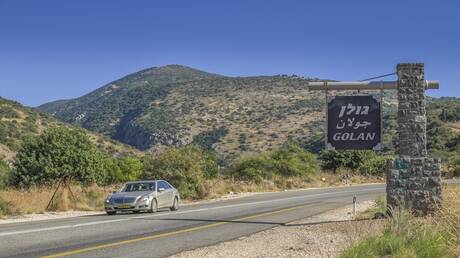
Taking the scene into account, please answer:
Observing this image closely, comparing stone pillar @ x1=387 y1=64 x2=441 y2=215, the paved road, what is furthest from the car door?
stone pillar @ x1=387 y1=64 x2=441 y2=215

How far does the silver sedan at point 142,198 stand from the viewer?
24422 millimetres

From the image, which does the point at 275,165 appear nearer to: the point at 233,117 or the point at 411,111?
the point at 411,111

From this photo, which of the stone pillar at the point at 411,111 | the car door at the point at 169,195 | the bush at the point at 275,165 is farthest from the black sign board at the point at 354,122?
the bush at the point at 275,165

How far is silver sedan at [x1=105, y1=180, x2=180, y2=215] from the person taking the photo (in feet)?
80.1

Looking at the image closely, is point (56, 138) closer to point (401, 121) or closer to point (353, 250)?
point (401, 121)

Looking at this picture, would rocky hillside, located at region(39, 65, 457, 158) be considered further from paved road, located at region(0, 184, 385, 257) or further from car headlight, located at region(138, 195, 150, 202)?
paved road, located at region(0, 184, 385, 257)

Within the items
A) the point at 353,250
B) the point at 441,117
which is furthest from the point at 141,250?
the point at 441,117

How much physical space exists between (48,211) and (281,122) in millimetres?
88766

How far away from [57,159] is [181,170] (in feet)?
28.5

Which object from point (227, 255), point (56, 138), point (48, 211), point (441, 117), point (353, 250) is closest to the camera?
point (353, 250)

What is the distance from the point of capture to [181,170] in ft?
120

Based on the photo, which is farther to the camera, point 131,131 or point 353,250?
point 131,131

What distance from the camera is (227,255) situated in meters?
12.6

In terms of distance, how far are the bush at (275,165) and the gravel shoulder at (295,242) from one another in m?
34.0
